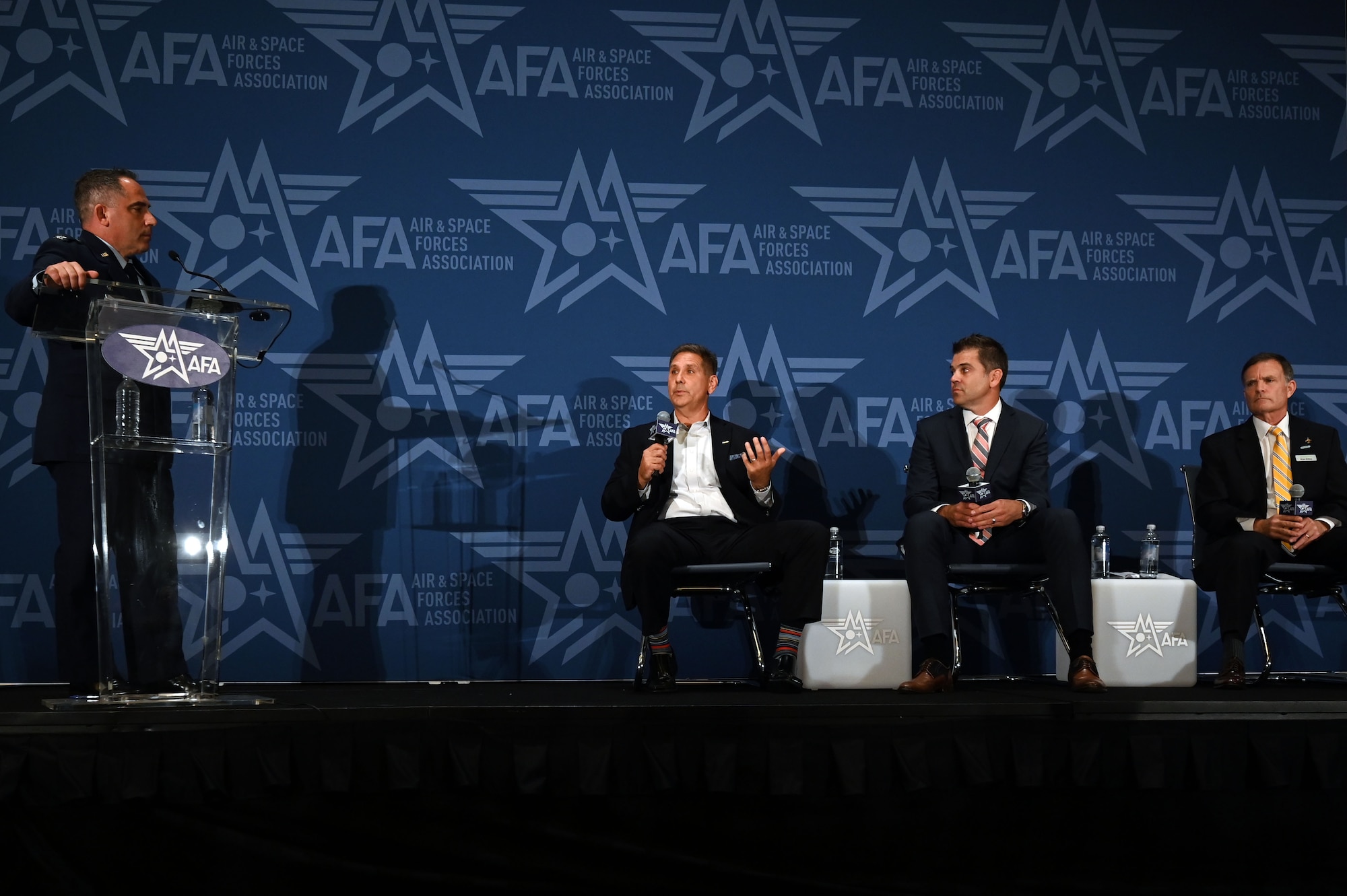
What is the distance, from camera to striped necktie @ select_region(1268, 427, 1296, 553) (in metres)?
4.32

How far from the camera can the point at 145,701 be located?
9.95ft

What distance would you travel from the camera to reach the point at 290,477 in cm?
459

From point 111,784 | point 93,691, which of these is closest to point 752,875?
point 111,784

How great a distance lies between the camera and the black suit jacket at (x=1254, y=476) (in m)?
4.26

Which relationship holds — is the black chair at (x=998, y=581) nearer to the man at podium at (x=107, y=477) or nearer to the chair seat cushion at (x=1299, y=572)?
the chair seat cushion at (x=1299, y=572)

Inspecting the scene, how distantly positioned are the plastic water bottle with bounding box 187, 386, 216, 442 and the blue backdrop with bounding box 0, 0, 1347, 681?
1457mm

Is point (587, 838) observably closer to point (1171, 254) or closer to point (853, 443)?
point (853, 443)

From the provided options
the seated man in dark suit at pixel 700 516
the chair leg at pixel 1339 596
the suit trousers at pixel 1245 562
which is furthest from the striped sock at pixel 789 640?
the chair leg at pixel 1339 596

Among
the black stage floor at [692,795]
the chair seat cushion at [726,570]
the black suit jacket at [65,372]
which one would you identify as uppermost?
the black suit jacket at [65,372]

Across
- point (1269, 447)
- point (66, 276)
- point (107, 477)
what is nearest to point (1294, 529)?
point (1269, 447)

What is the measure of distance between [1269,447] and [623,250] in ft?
8.85

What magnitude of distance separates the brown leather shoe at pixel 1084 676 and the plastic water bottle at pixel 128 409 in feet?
9.77

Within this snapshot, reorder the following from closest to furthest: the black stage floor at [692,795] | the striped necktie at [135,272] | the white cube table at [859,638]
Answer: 1. the black stage floor at [692,795]
2. the striped necktie at [135,272]
3. the white cube table at [859,638]

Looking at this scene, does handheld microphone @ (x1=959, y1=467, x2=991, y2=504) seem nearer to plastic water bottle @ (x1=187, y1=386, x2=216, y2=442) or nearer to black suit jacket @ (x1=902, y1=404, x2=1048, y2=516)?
black suit jacket @ (x1=902, y1=404, x2=1048, y2=516)
